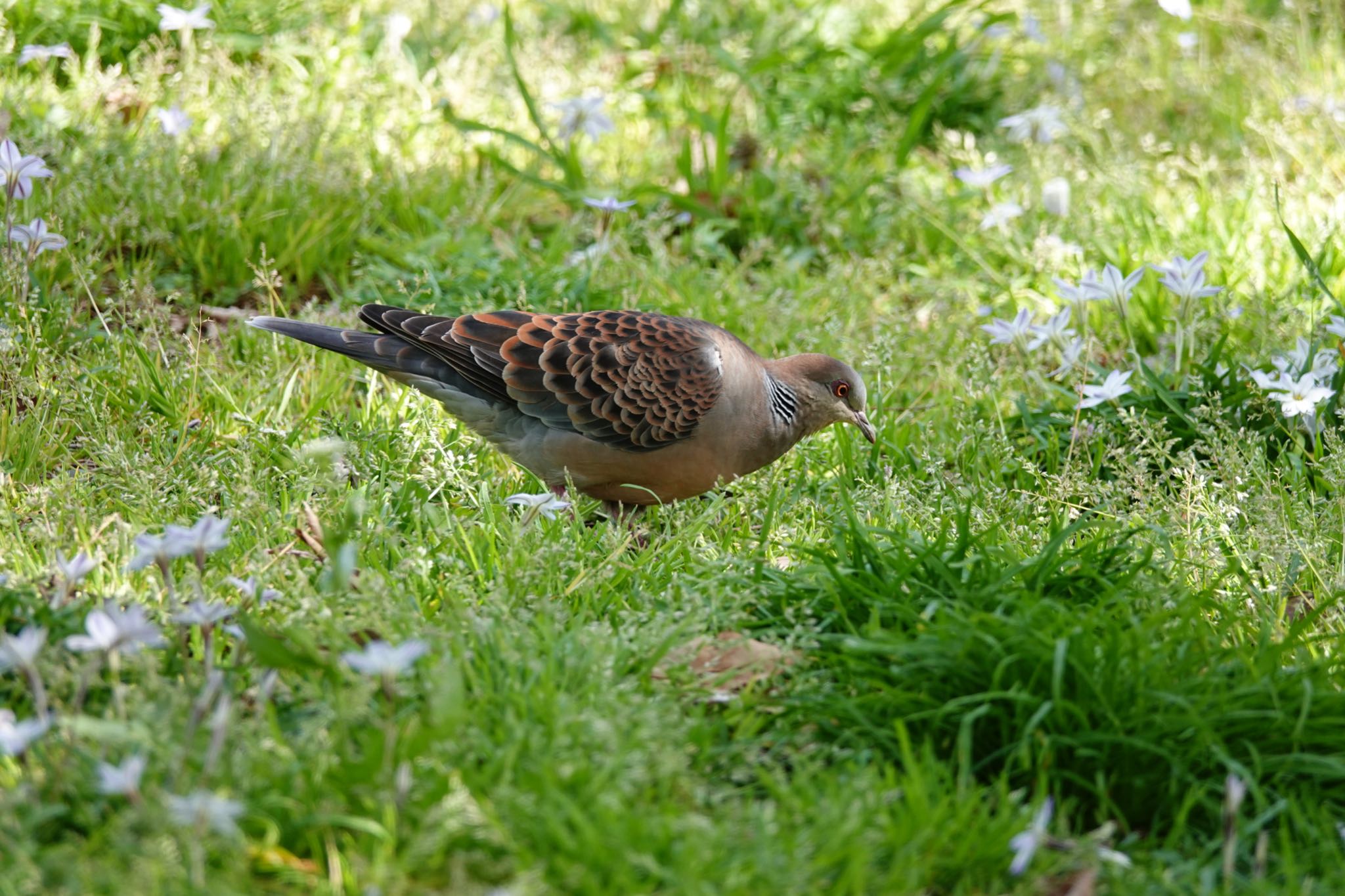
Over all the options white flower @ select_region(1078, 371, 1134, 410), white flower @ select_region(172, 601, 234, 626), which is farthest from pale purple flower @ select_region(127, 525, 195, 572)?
white flower @ select_region(1078, 371, 1134, 410)

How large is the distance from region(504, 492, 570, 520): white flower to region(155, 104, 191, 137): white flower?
2781 millimetres

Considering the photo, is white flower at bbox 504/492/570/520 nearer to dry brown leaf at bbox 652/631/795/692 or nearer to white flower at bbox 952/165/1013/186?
dry brown leaf at bbox 652/631/795/692

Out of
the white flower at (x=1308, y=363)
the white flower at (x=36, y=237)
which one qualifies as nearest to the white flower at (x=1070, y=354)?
the white flower at (x=1308, y=363)

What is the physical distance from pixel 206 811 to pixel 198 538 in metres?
0.76

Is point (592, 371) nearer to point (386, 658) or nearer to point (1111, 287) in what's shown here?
point (1111, 287)

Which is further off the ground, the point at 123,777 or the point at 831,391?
the point at 831,391

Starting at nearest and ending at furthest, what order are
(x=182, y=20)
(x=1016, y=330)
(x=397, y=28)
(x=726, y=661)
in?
1. (x=726, y=661)
2. (x=1016, y=330)
3. (x=182, y=20)
4. (x=397, y=28)

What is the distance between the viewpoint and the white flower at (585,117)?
602 cm

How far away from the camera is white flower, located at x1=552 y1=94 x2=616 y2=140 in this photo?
6016 millimetres

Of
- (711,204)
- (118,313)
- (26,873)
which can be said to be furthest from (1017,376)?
(26,873)

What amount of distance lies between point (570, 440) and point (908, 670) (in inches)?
68.6

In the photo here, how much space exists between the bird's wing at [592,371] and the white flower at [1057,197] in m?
2.41

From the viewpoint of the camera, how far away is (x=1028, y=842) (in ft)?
8.68

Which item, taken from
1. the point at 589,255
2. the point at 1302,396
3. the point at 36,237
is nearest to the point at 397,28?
the point at 589,255
